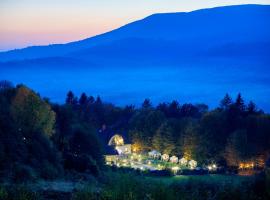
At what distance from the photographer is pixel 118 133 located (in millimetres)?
66938

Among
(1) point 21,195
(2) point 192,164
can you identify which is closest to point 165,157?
(2) point 192,164

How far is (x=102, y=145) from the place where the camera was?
3931 cm

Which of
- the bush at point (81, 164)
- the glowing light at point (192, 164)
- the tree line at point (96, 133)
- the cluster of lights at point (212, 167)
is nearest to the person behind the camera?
the tree line at point (96, 133)

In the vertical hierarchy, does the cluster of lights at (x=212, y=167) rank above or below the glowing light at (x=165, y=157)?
below

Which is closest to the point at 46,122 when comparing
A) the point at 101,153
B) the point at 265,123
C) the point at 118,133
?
the point at 101,153

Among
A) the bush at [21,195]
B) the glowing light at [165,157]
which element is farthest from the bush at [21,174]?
the glowing light at [165,157]

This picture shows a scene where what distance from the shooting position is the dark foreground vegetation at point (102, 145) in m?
9.31

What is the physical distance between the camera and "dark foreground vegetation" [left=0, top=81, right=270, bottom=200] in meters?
9.31

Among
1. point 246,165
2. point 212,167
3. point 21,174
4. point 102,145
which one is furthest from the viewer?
point 246,165

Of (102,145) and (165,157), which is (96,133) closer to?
(102,145)

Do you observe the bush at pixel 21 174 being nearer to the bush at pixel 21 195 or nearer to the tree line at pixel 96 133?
the tree line at pixel 96 133

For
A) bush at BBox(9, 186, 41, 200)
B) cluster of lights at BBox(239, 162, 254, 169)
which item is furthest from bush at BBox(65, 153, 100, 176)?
cluster of lights at BBox(239, 162, 254, 169)

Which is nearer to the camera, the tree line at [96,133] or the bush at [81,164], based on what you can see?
the tree line at [96,133]

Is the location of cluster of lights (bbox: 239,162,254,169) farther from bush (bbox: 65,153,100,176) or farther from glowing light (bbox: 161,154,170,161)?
bush (bbox: 65,153,100,176)
